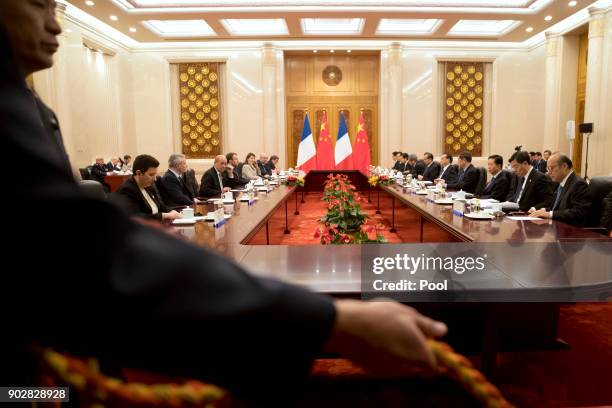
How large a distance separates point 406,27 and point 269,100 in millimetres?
4151

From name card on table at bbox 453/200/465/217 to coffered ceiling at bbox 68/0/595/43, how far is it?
18.6 ft

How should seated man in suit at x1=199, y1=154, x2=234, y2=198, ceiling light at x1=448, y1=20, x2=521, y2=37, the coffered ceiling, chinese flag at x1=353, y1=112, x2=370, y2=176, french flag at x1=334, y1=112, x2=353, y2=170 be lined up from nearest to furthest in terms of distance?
seated man in suit at x1=199, y1=154, x2=234, y2=198 < the coffered ceiling < ceiling light at x1=448, y1=20, x2=521, y2=37 < french flag at x1=334, y1=112, x2=353, y2=170 < chinese flag at x1=353, y1=112, x2=370, y2=176

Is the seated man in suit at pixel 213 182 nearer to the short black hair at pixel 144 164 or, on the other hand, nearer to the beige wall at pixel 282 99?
the short black hair at pixel 144 164

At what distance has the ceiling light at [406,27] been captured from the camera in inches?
409

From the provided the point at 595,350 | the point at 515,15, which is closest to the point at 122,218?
the point at 595,350

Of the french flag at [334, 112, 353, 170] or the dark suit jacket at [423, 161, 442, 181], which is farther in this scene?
the french flag at [334, 112, 353, 170]

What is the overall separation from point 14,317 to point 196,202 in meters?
5.20

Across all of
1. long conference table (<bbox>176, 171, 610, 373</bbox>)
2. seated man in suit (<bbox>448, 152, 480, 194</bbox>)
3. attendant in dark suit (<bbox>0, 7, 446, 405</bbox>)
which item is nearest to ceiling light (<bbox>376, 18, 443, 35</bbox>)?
seated man in suit (<bbox>448, 152, 480, 194</bbox>)

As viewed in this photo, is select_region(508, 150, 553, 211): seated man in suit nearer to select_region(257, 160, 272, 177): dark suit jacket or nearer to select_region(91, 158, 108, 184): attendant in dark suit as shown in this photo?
select_region(257, 160, 272, 177): dark suit jacket

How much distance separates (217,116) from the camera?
12617 mm

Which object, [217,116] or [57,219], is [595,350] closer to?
[57,219]

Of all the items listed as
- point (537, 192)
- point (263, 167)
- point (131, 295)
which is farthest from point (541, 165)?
point (131, 295)

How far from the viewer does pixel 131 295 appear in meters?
0.33

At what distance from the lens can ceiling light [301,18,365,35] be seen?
34.1 feet
